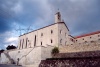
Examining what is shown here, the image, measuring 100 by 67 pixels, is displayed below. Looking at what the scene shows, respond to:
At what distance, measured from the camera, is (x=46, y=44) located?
39.4 m

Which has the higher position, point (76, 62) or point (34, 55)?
point (76, 62)

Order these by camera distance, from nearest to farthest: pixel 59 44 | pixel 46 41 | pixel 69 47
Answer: pixel 69 47 < pixel 59 44 < pixel 46 41

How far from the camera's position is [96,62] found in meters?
11.0

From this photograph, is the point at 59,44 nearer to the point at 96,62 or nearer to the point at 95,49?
the point at 95,49

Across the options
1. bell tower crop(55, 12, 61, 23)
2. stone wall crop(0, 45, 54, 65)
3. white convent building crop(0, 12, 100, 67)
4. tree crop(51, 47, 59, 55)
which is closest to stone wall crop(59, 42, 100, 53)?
white convent building crop(0, 12, 100, 67)

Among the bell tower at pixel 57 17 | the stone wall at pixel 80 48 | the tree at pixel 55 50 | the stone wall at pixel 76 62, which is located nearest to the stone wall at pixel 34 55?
the tree at pixel 55 50

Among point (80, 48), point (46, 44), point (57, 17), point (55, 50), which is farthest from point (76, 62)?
point (57, 17)

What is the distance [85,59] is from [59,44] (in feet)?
86.0

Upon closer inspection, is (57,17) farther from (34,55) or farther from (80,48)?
(34,55)

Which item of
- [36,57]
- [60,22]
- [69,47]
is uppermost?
[60,22]

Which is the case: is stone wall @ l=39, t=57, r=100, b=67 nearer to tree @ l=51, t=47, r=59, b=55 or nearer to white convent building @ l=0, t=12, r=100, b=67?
white convent building @ l=0, t=12, r=100, b=67

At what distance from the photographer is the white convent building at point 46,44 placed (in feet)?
105

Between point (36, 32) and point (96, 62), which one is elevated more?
point (36, 32)

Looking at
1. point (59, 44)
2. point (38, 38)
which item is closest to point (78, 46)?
point (59, 44)
